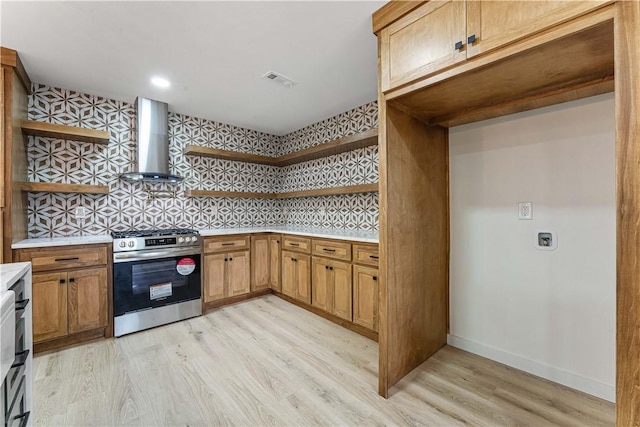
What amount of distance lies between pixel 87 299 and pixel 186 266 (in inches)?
34.0

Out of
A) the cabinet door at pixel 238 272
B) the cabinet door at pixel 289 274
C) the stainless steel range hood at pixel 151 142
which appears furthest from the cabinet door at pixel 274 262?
the stainless steel range hood at pixel 151 142

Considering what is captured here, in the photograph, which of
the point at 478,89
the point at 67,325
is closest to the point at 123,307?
the point at 67,325

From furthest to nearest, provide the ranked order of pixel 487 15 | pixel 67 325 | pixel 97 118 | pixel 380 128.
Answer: pixel 97 118 → pixel 67 325 → pixel 380 128 → pixel 487 15

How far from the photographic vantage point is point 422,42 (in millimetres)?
1573

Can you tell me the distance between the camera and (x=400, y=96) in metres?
1.72

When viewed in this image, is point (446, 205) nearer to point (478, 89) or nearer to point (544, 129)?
point (544, 129)

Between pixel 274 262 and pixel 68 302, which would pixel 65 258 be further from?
pixel 274 262

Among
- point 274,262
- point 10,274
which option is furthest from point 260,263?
point 10,274

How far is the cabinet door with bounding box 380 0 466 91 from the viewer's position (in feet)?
4.72

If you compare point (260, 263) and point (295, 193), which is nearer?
point (260, 263)

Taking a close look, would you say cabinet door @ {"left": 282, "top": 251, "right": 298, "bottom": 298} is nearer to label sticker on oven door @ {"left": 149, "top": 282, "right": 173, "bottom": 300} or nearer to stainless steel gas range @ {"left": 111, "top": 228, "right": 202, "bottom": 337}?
stainless steel gas range @ {"left": 111, "top": 228, "right": 202, "bottom": 337}

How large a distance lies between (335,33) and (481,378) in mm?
2647

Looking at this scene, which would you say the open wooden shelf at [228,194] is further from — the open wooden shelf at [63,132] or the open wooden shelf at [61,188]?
the open wooden shelf at [63,132]

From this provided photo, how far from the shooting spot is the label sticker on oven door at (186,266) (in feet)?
10.0
